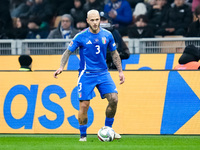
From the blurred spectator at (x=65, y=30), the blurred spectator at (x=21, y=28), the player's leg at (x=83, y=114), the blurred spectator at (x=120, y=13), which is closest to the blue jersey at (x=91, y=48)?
the player's leg at (x=83, y=114)

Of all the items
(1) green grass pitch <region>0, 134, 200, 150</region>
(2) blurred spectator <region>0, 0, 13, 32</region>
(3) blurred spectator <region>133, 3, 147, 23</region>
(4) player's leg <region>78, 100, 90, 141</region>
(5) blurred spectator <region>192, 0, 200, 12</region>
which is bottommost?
(1) green grass pitch <region>0, 134, 200, 150</region>

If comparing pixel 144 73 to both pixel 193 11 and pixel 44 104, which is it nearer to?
pixel 44 104

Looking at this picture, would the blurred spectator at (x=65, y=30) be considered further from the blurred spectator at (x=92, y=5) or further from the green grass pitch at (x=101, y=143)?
the green grass pitch at (x=101, y=143)

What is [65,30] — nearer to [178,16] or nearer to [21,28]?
[21,28]

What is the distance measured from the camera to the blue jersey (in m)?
11.4

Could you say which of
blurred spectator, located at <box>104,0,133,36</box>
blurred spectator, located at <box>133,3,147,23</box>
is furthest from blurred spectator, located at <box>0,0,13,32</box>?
blurred spectator, located at <box>133,3,147,23</box>

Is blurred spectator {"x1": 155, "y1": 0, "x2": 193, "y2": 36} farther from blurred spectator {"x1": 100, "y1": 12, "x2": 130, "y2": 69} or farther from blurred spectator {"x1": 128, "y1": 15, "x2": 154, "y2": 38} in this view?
blurred spectator {"x1": 100, "y1": 12, "x2": 130, "y2": 69}

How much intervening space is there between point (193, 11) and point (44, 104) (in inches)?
325

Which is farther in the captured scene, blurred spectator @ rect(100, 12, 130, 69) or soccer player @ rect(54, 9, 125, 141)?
blurred spectator @ rect(100, 12, 130, 69)

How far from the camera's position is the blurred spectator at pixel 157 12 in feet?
68.8

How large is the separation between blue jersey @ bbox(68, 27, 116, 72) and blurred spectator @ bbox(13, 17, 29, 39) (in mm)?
9111

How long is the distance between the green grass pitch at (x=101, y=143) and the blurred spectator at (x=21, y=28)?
23.5ft

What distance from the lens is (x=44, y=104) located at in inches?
543

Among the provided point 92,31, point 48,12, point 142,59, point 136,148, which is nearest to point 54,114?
point 92,31
